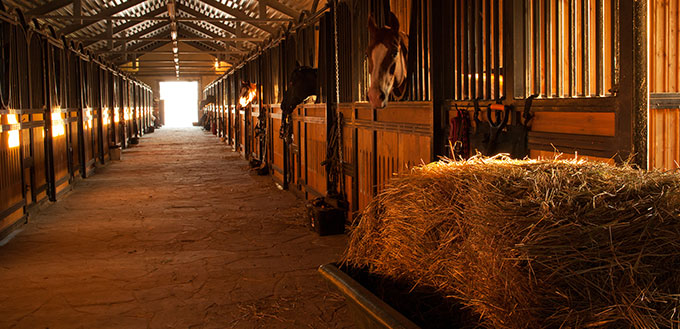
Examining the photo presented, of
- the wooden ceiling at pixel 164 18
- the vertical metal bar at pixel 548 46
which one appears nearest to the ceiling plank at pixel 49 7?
the wooden ceiling at pixel 164 18

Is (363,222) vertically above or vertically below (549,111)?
below

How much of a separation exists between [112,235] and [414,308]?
15.2ft

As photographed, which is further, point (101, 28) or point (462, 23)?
point (101, 28)

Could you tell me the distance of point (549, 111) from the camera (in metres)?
3.25

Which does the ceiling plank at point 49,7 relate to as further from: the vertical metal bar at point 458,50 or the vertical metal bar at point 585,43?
the vertical metal bar at point 585,43

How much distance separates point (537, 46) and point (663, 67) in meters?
0.72

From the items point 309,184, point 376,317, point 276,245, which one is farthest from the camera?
point 309,184

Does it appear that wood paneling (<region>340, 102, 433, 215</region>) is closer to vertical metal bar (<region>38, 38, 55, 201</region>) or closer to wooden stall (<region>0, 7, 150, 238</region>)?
wooden stall (<region>0, 7, 150, 238</region>)

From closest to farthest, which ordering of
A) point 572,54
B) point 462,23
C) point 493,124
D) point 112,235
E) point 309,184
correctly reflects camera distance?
point 572,54
point 493,124
point 462,23
point 112,235
point 309,184

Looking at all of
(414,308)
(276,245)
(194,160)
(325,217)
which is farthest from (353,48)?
(194,160)

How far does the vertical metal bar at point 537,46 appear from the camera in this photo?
11.1 feet

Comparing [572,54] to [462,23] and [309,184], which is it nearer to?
[462,23]

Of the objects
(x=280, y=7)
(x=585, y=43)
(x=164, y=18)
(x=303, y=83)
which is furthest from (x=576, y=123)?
(x=164, y=18)

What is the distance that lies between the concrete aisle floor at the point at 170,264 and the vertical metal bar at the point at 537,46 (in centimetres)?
185
